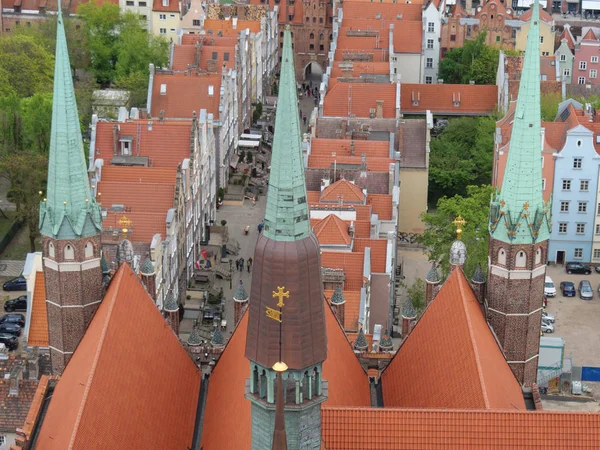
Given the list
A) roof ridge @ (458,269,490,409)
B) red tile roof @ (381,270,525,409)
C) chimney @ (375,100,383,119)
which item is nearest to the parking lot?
chimney @ (375,100,383,119)

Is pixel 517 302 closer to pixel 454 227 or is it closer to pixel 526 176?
pixel 526 176

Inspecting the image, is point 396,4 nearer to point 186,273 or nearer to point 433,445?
point 186,273

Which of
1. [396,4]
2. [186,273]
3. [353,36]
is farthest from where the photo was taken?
[396,4]

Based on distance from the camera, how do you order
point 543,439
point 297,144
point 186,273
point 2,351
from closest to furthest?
1. point 297,144
2. point 543,439
3. point 2,351
4. point 186,273

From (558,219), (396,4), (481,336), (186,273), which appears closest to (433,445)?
(481,336)

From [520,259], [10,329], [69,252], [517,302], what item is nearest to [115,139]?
[10,329]

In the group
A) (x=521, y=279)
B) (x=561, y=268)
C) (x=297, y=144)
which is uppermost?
(x=297, y=144)

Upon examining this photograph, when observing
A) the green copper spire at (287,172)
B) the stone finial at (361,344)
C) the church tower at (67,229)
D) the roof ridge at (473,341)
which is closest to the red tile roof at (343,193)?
the stone finial at (361,344)
